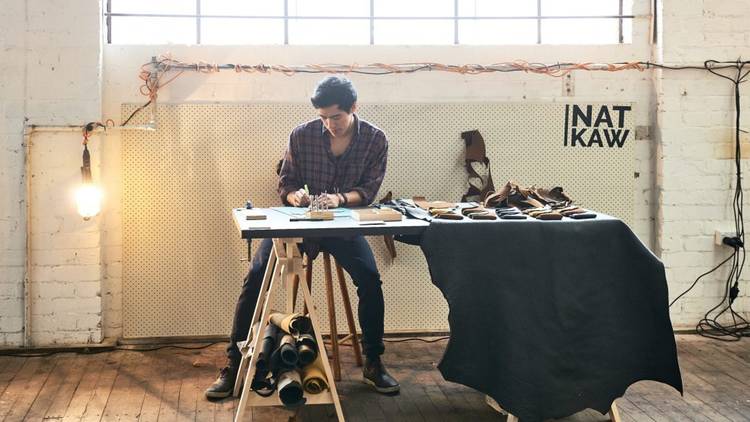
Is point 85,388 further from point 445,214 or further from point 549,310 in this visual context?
point 549,310

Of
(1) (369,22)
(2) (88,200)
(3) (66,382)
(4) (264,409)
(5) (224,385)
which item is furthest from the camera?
(1) (369,22)

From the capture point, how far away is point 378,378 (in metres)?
3.50

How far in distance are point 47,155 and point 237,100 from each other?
3.29 feet

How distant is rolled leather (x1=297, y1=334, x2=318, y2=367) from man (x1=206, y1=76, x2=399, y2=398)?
493 millimetres

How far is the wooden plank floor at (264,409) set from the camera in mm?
3213

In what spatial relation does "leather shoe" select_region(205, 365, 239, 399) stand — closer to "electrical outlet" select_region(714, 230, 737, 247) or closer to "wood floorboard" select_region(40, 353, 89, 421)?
"wood floorboard" select_region(40, 353, 89, 421)

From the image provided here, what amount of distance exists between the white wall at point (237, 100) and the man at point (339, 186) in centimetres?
64

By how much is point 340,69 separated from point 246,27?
59 cm

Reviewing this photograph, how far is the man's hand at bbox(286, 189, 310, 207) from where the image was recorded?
353cm

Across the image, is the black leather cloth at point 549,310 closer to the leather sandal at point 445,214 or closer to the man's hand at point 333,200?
the leather sandal at point 445,214

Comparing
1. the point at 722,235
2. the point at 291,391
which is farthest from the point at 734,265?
the point at 291,391

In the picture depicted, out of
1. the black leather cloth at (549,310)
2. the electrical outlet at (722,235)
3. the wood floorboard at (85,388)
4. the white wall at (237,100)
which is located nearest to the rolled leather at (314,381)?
the black leather cloth at (549,310)

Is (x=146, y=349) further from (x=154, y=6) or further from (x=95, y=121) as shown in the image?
(x=154, y=6)

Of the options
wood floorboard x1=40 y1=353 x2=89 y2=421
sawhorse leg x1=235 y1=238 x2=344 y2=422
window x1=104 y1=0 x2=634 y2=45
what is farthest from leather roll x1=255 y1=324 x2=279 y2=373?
window x1=104 y1=0 x2=634 y2=45
